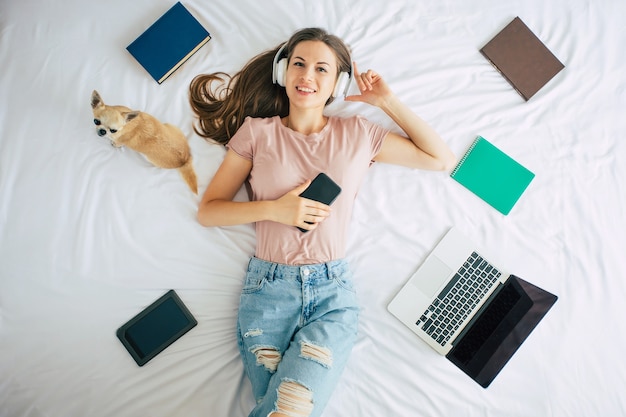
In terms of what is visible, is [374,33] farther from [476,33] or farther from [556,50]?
[556,50]

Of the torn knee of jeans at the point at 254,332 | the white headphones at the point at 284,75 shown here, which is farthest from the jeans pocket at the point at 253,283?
the white headphones at the point at 284,75

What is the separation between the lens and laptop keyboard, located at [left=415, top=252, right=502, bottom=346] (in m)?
1.18

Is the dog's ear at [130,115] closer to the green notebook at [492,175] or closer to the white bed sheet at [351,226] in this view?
the white bed sheet at [351,226]

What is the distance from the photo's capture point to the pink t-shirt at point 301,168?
3.60 ft

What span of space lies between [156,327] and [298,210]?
1.79 ft

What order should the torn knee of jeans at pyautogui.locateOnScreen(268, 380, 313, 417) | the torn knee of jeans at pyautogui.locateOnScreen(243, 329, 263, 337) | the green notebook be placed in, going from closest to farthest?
the torn knee of jeans at pyautogui.locateOnScreen(268, 380, 313, 417) → the torn knee of jeans at pyautogui.locateOnScreen(243, 329, 263, 337) → the green notebook

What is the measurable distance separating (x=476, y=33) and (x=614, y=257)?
2.83ft

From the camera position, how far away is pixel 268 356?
3.40 ft

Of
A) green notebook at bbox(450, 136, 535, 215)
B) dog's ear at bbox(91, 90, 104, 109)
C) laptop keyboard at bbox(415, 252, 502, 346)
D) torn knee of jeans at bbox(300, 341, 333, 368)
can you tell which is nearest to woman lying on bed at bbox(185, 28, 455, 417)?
torn knee of jeans at bbox(300, 341, 333, 368)

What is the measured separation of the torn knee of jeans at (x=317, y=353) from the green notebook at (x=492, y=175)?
0.68 meters

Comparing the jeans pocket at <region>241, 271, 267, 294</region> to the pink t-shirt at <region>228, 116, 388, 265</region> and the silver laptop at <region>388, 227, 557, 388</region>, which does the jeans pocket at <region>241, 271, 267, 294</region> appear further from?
the silver laptop at <region>388, 227, 557, 388</region>

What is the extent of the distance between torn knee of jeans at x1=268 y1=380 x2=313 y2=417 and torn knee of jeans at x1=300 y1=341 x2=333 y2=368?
7 cm

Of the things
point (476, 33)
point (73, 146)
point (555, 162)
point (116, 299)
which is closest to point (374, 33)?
point (476, 33)

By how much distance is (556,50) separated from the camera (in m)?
1.36
